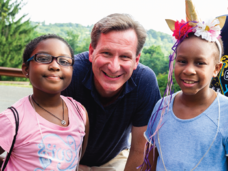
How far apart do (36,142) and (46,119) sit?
0.17 m

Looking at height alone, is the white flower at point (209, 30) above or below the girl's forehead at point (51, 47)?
above

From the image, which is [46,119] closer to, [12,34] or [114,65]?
[114,65]

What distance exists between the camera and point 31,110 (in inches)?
59.9

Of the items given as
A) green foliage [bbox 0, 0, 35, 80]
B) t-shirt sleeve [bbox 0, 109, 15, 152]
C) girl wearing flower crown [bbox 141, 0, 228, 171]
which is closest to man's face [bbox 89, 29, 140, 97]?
girl wearing flower crown [bbox 141, 0, 228, 171]

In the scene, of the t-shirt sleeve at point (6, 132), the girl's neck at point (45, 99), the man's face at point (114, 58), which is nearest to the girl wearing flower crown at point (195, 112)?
the man's face at point (114, 58)

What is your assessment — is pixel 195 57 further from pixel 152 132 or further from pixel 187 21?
pixel 152 132

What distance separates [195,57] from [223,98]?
0.31 metres

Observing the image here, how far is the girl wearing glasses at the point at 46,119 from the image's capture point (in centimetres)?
141

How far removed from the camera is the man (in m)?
1.85

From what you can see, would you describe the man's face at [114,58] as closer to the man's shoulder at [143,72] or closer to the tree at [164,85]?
the man's shoulder at [143,72]

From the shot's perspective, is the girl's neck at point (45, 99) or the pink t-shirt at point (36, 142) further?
the girl's neck at point (45, 99)

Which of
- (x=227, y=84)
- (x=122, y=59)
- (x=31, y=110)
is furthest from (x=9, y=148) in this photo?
(x=227, y=84)

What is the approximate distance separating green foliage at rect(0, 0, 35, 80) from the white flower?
1932 centimetres

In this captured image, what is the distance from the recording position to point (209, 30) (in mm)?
1454
